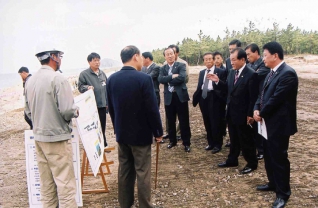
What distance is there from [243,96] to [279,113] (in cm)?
101

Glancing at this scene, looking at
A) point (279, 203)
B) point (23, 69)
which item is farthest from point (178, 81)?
point (23, 69)

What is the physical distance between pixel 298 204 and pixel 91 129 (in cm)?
295

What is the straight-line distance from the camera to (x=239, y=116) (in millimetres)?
4199

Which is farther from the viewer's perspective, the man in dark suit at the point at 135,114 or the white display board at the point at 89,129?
the white display board at the point at 89,129

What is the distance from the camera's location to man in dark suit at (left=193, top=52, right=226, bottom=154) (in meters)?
5.18

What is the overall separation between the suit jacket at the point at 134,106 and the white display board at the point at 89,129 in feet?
1.61

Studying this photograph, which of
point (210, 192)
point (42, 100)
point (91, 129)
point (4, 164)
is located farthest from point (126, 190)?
point (4, 164)

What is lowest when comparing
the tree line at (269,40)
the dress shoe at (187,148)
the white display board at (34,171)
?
the dress shoe at (187,148)

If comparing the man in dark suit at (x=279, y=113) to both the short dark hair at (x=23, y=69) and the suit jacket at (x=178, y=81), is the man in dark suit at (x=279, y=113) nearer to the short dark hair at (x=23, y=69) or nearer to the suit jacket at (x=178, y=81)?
the suit jacket at (x=178, y=81)

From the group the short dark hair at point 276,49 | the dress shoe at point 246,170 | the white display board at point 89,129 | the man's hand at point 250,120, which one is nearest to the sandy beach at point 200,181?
the dress shoe at point 246,170

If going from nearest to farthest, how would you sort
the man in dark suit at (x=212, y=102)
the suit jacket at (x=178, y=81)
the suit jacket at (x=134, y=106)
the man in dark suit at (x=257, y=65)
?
the suit jacket at (x=134, y=106) → the man in dark suit at (x=257, y=65) → the man in dark suit at (x=212, y=102) → the suit jacket at (x=178, y=81)

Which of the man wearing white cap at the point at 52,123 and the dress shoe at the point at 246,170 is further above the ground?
the man wearing white cap at the point at 52,123

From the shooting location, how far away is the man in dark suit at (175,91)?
5.37 meters

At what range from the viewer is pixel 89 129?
11.8 ft
